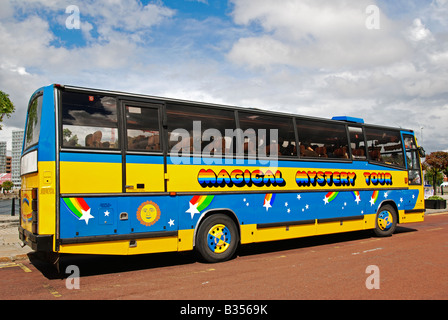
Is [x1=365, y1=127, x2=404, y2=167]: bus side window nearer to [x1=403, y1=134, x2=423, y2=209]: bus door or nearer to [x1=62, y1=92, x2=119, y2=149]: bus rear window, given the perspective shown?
[x1=403, y1=134, x2=423, y2=209]: bus door

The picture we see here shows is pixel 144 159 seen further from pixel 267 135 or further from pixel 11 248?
pixel 11 248

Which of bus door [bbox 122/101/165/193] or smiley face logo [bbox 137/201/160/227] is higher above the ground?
bus door [bbox 122/101/165/193]

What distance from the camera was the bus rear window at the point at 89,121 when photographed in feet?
23.0

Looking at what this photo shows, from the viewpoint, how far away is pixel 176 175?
802cm

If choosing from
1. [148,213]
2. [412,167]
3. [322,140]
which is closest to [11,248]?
[148,213]

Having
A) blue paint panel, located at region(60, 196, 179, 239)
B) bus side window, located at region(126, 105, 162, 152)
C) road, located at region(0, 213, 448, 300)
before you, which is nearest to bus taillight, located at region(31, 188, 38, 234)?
blue paint panel, located at region(60, 196, 179, 239)

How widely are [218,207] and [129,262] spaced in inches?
89.2

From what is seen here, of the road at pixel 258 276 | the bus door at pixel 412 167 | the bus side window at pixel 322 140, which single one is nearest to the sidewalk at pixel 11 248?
the road at pixel 258 276

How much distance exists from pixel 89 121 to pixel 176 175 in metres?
1.94

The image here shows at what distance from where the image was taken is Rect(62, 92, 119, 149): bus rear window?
700 cm

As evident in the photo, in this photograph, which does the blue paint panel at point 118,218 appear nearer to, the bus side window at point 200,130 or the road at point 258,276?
the road at point 258,276

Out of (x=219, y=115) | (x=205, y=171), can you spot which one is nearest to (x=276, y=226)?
(x=205, y=171)

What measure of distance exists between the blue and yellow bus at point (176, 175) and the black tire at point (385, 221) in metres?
0.79

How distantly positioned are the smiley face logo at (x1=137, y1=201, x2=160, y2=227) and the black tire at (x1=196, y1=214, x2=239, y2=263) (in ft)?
3.55
